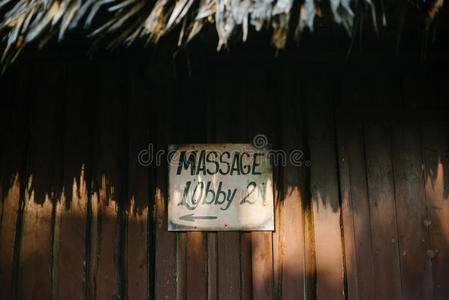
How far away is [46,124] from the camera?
2195 mm

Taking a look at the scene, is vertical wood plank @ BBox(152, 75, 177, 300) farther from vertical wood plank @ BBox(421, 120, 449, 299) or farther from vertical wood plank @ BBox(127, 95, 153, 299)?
vertical wood plank @ BBox(421, 120, 449, 299)

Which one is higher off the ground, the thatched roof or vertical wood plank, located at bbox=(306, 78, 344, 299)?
the thatched roof

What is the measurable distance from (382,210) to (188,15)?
1308 millimetres

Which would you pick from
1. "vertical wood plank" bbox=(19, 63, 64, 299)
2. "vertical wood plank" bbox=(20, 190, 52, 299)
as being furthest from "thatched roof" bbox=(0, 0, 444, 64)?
"vertical wood plank" bbox=(20, 190, 52, 299)

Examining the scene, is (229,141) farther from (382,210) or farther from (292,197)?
(382,210)

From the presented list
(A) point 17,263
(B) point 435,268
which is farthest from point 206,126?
(B) point 435,268

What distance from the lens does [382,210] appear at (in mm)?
2062

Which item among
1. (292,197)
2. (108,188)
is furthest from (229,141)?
(108,188)

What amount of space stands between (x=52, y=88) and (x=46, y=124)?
0.66ft

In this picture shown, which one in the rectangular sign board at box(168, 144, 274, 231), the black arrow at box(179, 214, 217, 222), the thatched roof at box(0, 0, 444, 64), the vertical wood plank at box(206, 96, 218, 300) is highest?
the thatched roof at box(0, 0, 444, 64)

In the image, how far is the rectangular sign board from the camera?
81.4 inches

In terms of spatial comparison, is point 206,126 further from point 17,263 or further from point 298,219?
point 17,263

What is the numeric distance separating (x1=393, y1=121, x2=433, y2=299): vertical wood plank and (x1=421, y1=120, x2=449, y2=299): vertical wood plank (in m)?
0.03

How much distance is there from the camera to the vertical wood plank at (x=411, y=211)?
1.99 meters
